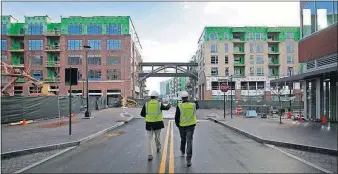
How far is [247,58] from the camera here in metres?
81.5

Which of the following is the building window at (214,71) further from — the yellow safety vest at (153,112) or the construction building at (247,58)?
the yellow safety vest at (153,112)

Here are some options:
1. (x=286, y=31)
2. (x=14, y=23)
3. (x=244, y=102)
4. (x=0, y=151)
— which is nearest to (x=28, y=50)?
(x=14, y=23)

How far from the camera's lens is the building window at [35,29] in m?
77.6

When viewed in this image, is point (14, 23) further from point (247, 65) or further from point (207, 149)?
point (207, 149)

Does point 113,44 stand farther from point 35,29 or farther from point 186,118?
point 186,118

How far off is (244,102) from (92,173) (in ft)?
137

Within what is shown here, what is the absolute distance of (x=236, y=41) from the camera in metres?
80.8

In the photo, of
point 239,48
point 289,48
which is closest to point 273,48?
point 289,48

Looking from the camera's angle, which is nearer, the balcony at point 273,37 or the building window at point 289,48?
the building window at point 289,48

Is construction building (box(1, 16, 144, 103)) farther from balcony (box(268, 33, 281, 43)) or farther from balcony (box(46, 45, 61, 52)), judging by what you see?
balcony (box(268, 33, 281, 43))

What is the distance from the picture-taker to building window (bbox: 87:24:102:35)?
7662cm

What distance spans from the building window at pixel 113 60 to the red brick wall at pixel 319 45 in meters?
55.1

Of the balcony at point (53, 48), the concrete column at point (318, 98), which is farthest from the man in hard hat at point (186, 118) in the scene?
the balcony at point (53, 48)

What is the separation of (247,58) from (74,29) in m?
39.1
